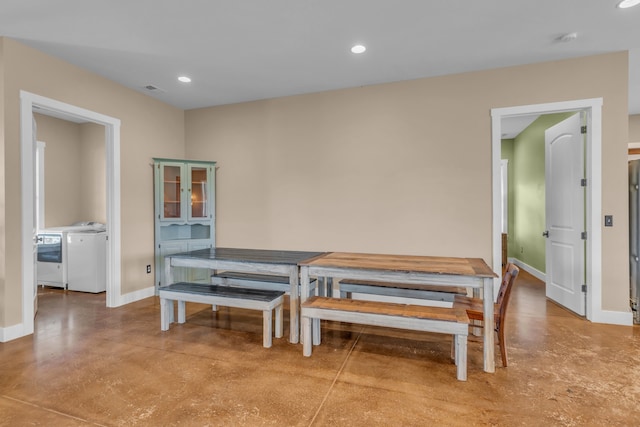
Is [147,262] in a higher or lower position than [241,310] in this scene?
higher

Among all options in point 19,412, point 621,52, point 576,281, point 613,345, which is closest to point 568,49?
point 621,52

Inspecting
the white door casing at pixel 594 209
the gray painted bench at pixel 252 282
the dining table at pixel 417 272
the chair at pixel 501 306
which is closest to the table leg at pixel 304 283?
the dining table at pixel 417 272

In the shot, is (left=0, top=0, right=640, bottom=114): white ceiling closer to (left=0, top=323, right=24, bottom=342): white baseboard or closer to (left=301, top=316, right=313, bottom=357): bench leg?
(left=301, top=316, right=313, bottom=357): bench leg

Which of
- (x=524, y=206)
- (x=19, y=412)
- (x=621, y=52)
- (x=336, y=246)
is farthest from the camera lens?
(x=524, y=206)

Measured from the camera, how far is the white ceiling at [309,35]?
2.53 meters

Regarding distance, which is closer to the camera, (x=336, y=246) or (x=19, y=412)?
(x=19, y=412)

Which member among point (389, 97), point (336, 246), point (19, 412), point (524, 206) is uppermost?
point (389, 97)

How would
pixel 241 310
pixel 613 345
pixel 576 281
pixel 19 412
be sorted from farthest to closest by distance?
pixel 241 310
pixel 576 281
pixel 613 345
pixel 19 412

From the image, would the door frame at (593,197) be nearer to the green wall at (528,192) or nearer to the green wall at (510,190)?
the green wall at (528,192)

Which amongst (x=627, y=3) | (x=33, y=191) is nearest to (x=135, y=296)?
(x=33, y=191)

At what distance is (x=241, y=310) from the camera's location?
3.86 m

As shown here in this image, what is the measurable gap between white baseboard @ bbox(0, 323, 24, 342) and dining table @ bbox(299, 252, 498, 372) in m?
2.62

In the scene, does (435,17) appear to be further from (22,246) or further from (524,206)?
(524,206)

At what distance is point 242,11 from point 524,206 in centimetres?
599
